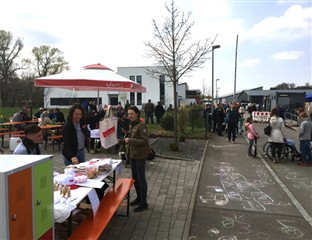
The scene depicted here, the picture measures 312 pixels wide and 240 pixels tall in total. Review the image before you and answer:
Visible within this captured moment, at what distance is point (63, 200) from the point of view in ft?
11.2

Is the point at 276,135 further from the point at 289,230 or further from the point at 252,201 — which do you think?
the point at 289,230

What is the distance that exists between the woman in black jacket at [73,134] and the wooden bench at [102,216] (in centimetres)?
81

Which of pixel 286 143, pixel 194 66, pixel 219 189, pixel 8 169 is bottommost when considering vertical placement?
pixel 219 189

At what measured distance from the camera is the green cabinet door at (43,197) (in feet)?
8.63

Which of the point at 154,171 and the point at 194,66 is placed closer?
the point at 154,171

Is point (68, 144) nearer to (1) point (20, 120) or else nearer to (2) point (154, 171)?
(2) point (154, 171)

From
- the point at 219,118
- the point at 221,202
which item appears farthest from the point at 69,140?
the point at 219,118

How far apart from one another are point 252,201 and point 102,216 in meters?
3.51

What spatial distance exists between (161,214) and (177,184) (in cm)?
206

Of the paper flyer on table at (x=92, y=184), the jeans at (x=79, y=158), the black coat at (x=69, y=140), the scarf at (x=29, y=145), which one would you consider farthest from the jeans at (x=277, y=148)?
the scarf at (x=29, y=145)

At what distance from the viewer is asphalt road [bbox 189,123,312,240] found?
16.2 feet

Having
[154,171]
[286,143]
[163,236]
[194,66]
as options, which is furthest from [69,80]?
[286,143]

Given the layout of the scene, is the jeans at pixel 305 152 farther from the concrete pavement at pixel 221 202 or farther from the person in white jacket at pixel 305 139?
the concrete pavement at pixel 221 202

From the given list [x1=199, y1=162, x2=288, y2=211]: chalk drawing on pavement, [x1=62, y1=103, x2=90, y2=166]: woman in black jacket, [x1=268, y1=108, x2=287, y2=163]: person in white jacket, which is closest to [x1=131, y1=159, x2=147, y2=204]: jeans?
Answer: [x1=62, y1=103, x2=90, y2=166]: woman in black jacket
